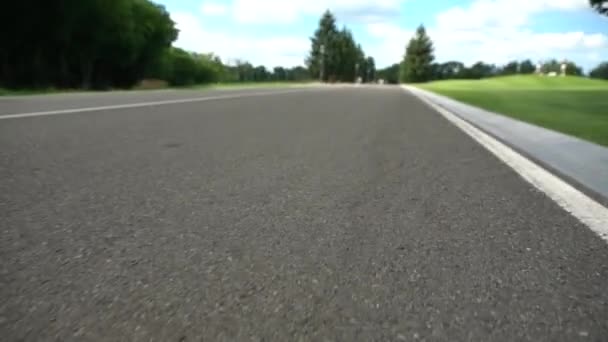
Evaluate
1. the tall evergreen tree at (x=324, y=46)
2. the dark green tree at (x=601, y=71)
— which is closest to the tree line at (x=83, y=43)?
the tall evergreen tree at (x=324, y=46)

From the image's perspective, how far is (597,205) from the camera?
3154 mm

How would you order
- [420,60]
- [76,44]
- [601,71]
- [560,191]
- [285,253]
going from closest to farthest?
1. [285,253]
2. [560,191]
3. [76,44]
4. [601,71]
5. [420,60]

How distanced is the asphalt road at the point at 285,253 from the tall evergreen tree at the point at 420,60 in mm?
115921

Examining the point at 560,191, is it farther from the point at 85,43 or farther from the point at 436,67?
the point at 436,67

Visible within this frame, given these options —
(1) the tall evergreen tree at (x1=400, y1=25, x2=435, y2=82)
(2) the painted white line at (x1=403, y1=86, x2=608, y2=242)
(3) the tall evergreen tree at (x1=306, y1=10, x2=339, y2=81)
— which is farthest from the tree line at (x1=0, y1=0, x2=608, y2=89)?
(1) the tall evergreen tree at (x1=400, y1=25, x2=435, y2=82)

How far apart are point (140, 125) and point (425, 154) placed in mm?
3631

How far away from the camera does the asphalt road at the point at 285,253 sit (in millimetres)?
1601

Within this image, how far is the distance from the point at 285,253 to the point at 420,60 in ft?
393

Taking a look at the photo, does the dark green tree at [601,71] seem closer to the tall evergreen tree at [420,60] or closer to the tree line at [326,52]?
the tall evergreen tree at [420,60]

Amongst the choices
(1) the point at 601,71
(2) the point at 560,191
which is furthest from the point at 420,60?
(2) the point at 560,191

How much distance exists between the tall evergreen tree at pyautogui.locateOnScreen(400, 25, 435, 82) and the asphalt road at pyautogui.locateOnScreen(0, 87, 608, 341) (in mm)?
115921

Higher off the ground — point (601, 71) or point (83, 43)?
point (83, 43)

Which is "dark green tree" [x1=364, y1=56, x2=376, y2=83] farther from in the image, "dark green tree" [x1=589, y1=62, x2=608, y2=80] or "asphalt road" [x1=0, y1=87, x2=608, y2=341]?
"asphalt road" [x1=0, y1=87, x2=608, y2=341]

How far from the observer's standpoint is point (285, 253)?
2.22 meters
